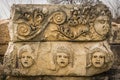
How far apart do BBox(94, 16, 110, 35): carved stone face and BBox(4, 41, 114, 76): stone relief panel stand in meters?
0.19

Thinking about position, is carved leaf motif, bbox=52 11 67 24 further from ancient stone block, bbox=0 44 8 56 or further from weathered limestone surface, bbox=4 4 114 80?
ancient stone block, bbox=0 44 8 56

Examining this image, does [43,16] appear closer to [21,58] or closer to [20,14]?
[20,14]

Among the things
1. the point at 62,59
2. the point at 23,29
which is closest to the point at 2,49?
the point at 23,29

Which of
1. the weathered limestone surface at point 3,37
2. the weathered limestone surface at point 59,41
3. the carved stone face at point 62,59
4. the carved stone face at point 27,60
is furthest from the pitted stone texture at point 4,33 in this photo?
the carved stone face at point 62,59

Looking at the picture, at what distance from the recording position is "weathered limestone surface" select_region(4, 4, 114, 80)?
370 cm

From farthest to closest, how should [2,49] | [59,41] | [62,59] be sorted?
[2,49], [59,41], [62,59]

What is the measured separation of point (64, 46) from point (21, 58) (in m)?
0.54

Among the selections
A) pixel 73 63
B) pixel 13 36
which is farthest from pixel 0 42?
pixel 73 63

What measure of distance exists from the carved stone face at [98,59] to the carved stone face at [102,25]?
26 cm

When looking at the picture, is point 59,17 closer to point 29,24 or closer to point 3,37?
point 29,24

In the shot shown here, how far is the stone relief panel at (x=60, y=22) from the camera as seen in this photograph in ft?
12.3

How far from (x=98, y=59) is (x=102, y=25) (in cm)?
42

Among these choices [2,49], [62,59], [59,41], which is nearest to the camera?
[62,59]

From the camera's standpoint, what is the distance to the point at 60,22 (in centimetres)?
376
